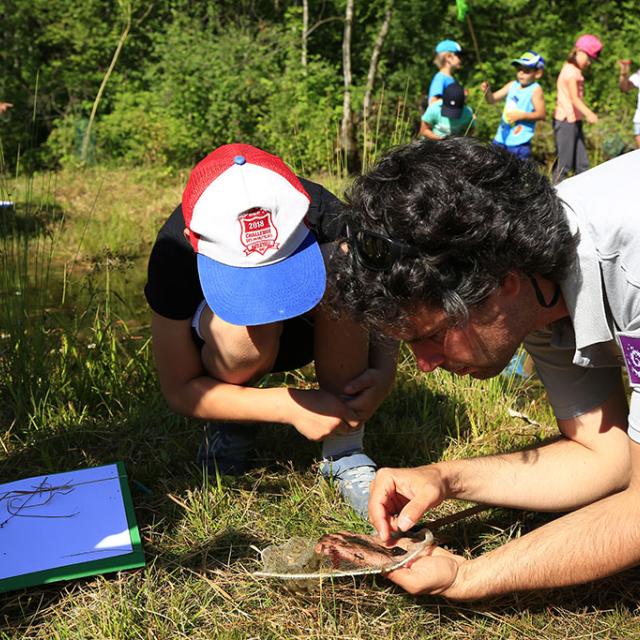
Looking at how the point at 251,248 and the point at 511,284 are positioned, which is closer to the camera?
the point at 511,284

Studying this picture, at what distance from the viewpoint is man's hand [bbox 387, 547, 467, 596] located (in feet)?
5.88

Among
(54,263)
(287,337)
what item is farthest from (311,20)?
(287,337)

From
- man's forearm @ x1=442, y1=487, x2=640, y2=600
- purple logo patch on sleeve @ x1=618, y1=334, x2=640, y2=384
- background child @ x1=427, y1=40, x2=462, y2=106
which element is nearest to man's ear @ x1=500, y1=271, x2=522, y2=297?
purple logo patch on sleeve @ x1=618, y1=334, x2=640, y2=384

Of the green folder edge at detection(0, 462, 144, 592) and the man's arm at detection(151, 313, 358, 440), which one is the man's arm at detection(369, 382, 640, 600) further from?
the green folder edge at detection(0, 462, 144, 592)

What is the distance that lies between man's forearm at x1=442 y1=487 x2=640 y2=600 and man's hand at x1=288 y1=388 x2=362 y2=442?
0.56 m

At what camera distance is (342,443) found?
8.04 ft

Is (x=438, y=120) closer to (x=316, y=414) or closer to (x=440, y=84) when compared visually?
(x=440, y=84)

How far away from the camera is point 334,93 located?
37.3 ft

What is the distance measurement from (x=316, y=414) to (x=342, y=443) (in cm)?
26

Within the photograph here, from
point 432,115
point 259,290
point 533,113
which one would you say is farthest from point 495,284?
point 533,113

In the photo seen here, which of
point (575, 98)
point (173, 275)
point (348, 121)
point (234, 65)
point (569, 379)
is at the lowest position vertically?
point (348, 121)

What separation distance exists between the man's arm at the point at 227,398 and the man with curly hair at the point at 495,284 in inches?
13.8

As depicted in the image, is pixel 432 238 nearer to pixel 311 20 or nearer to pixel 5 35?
pixel 5 35

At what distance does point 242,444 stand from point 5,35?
1091 cm
